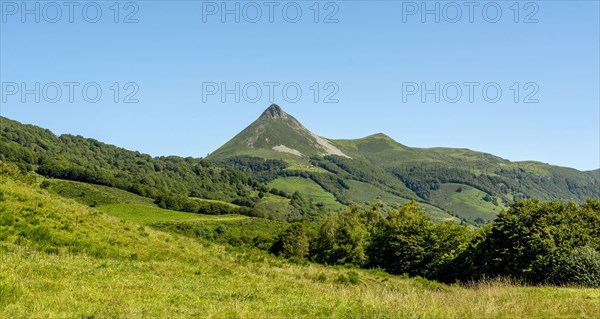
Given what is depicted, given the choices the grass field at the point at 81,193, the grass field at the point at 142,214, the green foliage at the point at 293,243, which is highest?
the grass field at the point at 81,193

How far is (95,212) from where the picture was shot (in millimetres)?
43281

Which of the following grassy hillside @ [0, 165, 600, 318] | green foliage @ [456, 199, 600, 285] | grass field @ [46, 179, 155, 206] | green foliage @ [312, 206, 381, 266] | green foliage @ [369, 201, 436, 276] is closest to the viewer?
grassy hillside @ [0, 165, 600, 318]

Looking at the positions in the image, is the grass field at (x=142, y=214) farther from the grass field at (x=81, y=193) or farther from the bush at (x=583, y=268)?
the bush at (x=583, y=268)

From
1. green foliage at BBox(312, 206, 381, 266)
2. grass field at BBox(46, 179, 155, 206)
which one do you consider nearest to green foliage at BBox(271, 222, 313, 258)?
green foliage at BBox(312, 206, 381, 266)

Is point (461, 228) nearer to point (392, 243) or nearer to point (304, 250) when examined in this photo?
point (392, 243)

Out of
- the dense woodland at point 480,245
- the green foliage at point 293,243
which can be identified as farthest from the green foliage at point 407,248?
the green foliage at point 293,243

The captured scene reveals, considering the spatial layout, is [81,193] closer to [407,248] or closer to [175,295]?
[407,248]

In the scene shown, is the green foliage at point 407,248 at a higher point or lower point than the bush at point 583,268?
lower

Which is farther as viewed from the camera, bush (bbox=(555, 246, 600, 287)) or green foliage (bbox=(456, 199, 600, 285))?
green foliage (bbox=(456, 199, 600, 285))

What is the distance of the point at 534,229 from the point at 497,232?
752 cm

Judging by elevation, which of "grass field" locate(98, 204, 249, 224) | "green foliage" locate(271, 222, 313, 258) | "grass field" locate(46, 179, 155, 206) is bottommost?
"green foliage" locate(271, 222, 313, 258)

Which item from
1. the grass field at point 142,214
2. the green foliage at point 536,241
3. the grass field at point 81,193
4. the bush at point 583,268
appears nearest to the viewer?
the bush at point 583,268

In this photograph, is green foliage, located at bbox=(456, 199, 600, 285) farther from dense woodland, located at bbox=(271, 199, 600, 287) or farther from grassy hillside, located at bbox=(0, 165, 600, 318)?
grassy hillside, located at bbox=(0, 165, 600, 318)

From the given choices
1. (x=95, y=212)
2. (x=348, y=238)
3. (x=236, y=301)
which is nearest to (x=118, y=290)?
(x=236, y=301)
